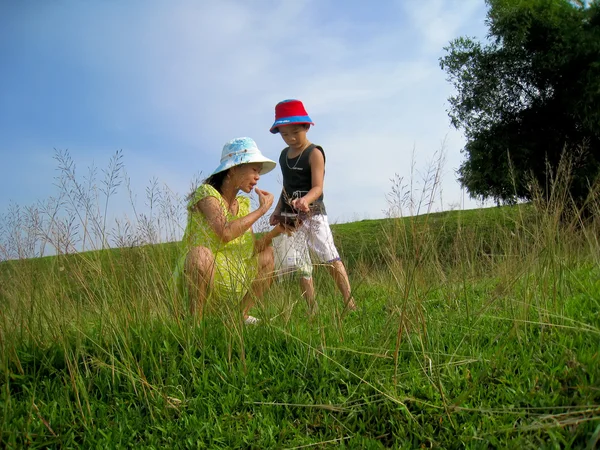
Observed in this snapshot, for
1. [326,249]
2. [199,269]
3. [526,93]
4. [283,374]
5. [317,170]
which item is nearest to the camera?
[283,374]

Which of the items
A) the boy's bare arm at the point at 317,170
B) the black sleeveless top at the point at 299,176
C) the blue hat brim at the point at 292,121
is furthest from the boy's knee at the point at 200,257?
the blue hat brim at the point at 292,121

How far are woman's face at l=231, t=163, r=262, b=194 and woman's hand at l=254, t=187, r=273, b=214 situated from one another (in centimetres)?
6

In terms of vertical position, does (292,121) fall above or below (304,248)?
above

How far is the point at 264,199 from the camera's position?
3299mm

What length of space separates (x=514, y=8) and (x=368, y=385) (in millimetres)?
14009

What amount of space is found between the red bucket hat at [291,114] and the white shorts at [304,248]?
865 mm

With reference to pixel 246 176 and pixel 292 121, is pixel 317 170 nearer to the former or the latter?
pixel 292 121

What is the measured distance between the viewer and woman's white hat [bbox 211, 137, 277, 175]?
133 inches

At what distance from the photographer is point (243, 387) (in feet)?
7.35

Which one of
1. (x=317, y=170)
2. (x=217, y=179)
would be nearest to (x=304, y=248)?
(x=217, y=179)

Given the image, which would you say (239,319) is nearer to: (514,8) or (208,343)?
(208,343)

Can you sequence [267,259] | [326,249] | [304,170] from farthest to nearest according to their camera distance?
1. [304,170]
2. [326,249]
3. [267,259]

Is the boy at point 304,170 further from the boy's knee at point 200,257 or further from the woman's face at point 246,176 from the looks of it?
the boy's knee at point 200,257

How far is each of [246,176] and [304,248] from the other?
80 centimetres
